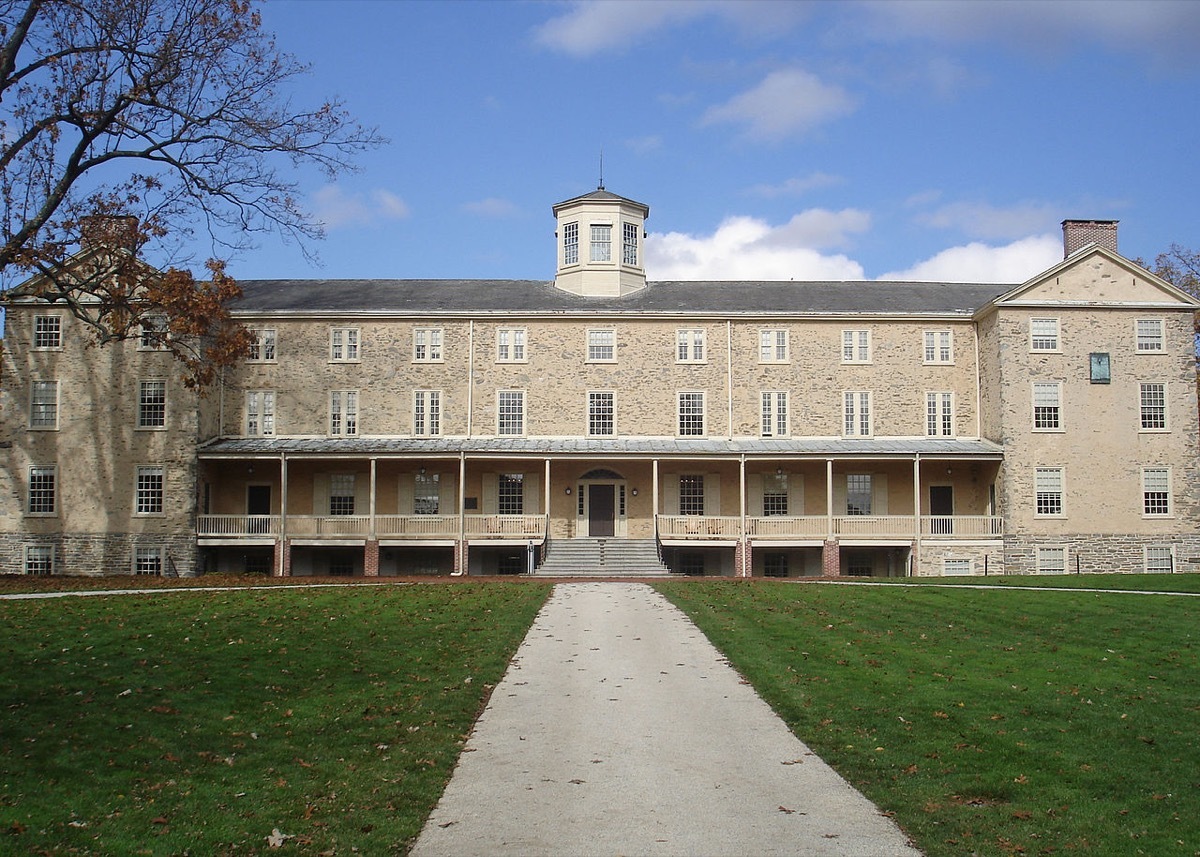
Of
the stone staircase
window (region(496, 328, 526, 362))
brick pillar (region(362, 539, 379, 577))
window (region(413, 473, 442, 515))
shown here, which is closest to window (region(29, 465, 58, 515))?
brick pillar (region(362, 539, 379, 577))

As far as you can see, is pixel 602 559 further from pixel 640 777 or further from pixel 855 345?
pixel 640 777

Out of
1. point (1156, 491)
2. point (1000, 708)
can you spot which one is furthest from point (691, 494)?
point (1000, 708)

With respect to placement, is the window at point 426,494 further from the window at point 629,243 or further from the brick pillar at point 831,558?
the brick pillar at point 831,558

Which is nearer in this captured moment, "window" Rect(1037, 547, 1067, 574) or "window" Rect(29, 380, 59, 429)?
"window" Rect(1037, 547, 1067, 574)

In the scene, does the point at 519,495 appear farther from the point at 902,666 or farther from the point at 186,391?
the point at 902,666

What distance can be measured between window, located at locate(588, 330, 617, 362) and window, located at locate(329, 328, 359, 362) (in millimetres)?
7626

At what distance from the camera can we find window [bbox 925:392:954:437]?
34812 mm

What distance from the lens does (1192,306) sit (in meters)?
33.4

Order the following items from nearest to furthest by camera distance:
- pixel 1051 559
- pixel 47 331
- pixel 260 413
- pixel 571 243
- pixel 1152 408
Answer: pixel 1051 559 < pixel 1152 408 < pixel 47 331 < pixel 260 413 < pixel 571 243

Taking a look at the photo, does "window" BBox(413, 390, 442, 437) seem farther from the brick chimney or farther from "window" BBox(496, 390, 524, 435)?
the brick chimney

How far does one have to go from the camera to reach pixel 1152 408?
109 ft

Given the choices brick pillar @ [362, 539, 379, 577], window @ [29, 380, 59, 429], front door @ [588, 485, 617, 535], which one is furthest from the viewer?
front door @ [588, 485, 617, 535]

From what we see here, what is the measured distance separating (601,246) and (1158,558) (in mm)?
20207

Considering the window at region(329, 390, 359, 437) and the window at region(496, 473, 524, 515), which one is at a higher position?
the window at region(329, 390, 359, 437)
